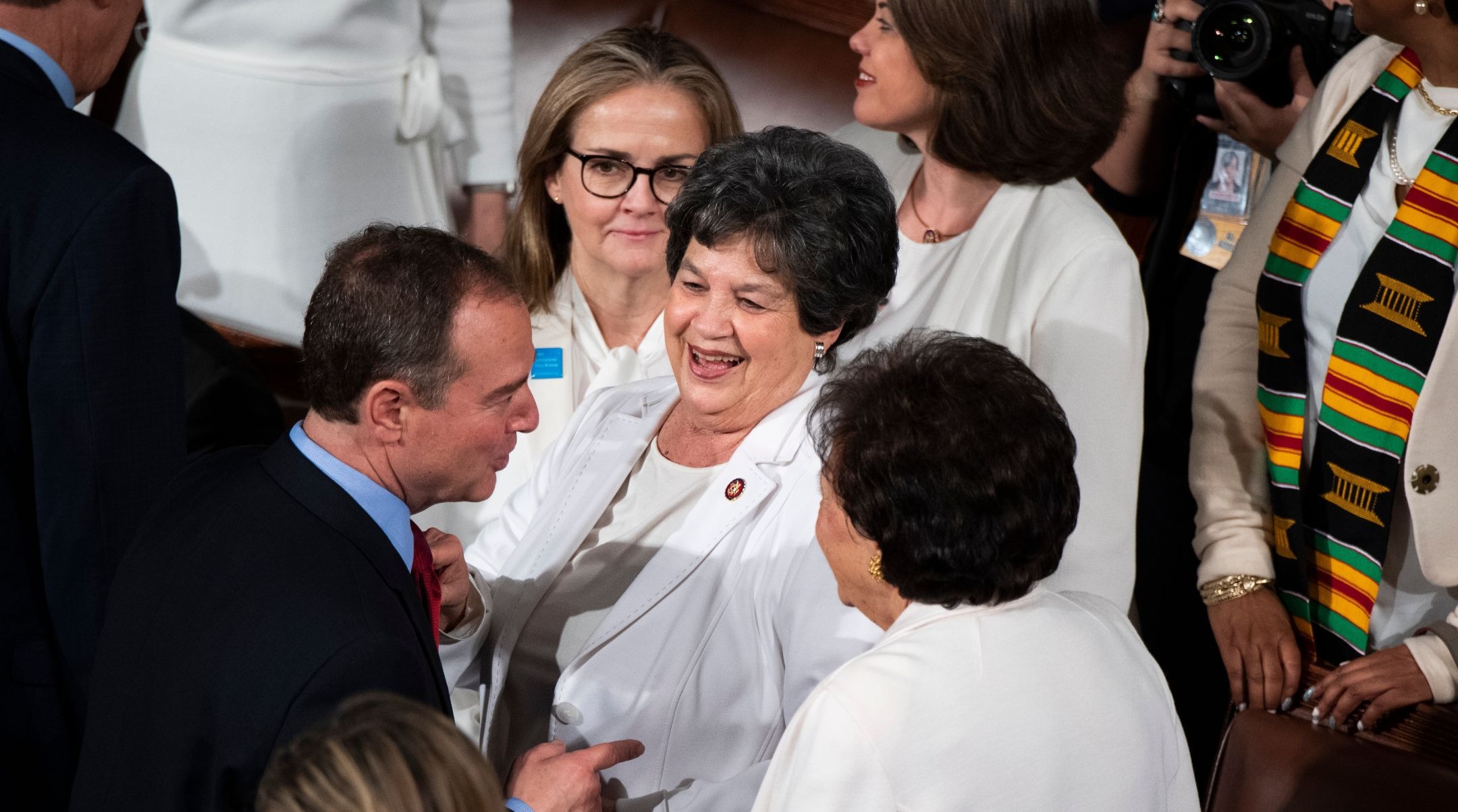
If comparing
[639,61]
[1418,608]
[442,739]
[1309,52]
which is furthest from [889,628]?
[1309,52]

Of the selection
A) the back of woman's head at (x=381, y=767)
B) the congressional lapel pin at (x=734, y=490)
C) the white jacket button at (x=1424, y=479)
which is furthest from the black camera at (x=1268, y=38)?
the back of woman's head at (x=381, y=767)

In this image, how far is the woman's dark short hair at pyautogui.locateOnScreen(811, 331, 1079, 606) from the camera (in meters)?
1.39

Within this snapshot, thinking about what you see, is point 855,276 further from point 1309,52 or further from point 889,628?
point 1309,52

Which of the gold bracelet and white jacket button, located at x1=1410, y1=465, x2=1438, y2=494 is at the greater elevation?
white jacket button, located at x1=1410, y1=465, x2=1438, y2=494

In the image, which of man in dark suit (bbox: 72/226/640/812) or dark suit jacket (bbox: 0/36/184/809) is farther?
dark suit jacket (bbox: 0/36/184/809)

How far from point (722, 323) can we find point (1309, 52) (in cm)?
136

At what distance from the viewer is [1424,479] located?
82.5 inches

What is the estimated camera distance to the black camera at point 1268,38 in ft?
8.31

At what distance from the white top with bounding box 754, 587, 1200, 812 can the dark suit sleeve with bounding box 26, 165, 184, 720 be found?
1090mm

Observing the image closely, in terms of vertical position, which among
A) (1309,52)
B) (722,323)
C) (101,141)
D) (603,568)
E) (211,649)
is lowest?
(603,568)

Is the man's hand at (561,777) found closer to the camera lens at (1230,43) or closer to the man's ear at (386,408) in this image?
the man's ear at (386,408)

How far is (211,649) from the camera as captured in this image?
4.68ft

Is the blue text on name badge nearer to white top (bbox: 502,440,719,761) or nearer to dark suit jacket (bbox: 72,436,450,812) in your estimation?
white top (bbox: 502,440,719,761)

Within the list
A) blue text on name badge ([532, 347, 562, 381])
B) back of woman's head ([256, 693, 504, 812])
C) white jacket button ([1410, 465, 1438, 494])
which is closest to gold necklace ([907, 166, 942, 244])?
blue text on name badge ([532, 347, 562, 381])
